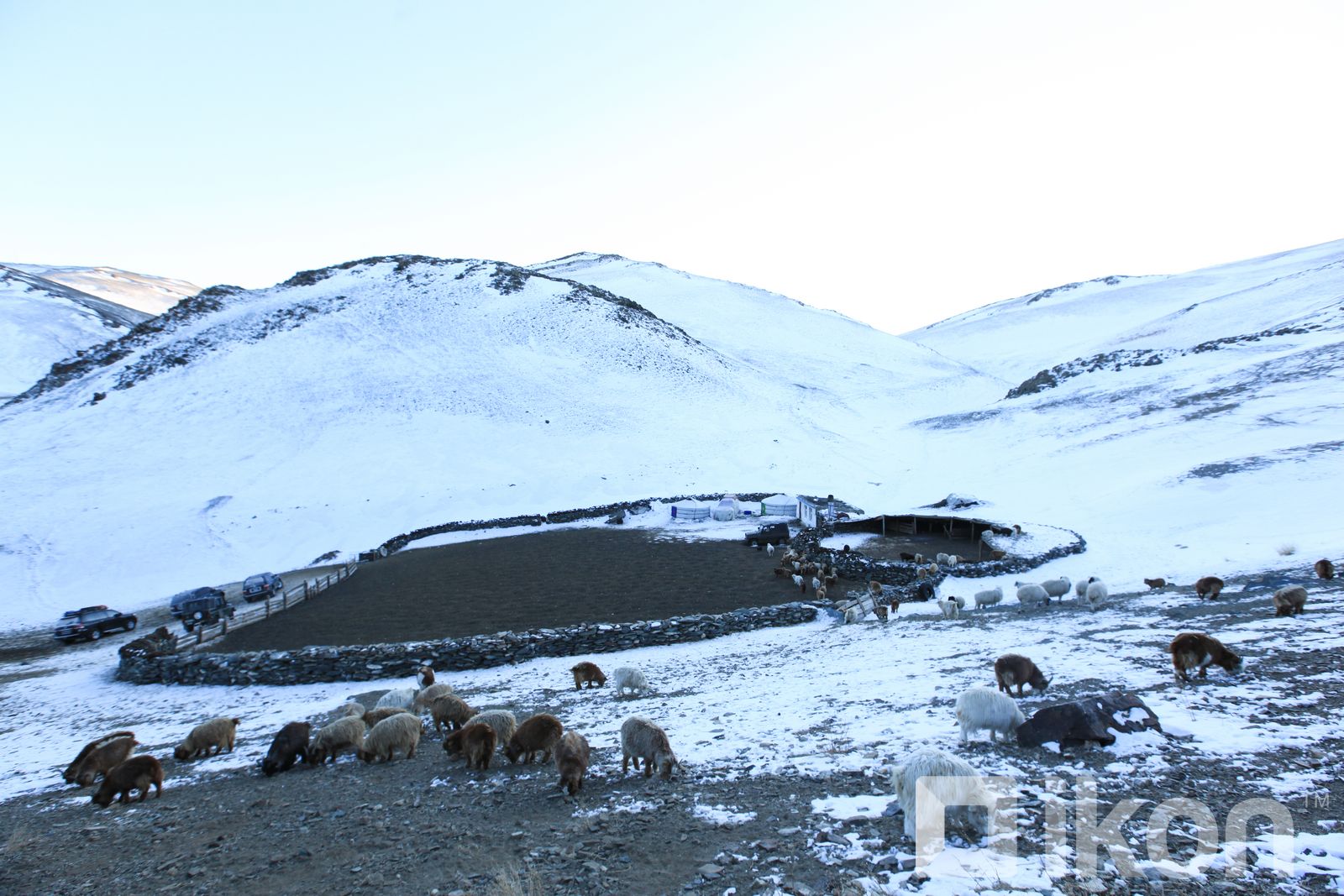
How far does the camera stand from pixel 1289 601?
13.4 m

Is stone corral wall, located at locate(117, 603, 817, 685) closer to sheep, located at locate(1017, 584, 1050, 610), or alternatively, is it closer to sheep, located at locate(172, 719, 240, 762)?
sheep, located at locate(172, 719, 240, 762)

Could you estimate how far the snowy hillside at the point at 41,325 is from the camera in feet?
336

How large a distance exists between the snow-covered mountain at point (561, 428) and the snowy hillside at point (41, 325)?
120 feet

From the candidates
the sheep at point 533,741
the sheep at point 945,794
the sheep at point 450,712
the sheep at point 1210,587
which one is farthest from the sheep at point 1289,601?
the sheep at point 450,712

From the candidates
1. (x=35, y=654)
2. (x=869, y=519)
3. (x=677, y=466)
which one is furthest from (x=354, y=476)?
(x=869, y=519)

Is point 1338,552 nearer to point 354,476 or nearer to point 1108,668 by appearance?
point 1108,668

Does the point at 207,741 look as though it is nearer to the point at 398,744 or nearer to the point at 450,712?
the point at 398,744

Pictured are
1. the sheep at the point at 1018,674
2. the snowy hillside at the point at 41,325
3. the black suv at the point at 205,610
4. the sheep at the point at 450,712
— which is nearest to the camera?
the sheep at the point at 1018,674

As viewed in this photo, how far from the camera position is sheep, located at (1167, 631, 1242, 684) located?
390 inches

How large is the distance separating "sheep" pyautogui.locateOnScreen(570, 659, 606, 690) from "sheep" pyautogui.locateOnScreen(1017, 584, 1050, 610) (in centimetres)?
1225

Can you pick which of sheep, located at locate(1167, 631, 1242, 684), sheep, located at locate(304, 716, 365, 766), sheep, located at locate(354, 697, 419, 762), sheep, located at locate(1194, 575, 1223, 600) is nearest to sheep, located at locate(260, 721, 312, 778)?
sheep, located at locate(304, 716, 365, 766)

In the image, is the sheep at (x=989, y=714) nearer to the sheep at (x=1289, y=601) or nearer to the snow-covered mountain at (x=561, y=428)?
the sheep at (x=1289, y=601)

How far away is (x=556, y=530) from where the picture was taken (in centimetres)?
4416

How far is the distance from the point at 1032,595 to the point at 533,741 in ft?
50.8
